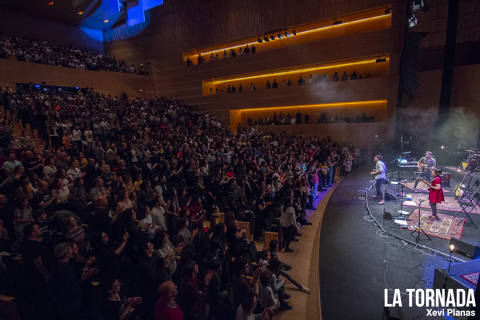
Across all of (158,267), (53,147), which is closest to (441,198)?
(158,267)

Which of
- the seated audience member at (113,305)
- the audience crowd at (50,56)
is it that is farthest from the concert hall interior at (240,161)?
the audience crowd at (50,56)

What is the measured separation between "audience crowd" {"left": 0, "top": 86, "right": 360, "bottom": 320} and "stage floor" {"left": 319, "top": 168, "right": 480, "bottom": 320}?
0.68 meters

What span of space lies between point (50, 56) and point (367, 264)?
1945 cm

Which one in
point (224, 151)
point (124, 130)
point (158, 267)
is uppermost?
point (124, 130)

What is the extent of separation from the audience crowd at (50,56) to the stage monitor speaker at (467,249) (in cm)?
1937

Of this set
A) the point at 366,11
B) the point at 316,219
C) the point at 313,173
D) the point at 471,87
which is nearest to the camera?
the point at 316,219

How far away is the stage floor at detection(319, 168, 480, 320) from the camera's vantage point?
11.3 feet

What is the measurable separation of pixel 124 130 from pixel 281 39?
12325 mm

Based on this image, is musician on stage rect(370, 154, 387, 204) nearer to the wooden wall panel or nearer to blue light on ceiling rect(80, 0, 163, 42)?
the wooden wall panel

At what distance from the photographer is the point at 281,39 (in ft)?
57.1

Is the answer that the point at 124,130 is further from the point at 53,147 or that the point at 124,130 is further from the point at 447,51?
the point at 447,51

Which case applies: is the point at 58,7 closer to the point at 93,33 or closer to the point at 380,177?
the point at 93,33

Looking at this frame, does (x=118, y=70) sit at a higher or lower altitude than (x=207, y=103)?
higher

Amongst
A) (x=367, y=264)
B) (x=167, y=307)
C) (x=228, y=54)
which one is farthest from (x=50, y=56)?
(x=367, y=264)
